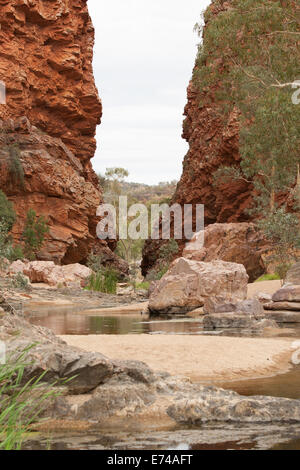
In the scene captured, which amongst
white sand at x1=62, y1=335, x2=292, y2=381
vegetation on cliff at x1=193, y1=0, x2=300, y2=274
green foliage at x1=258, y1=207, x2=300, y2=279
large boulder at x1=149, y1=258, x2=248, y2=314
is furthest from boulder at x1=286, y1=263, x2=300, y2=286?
white sand at x1=62, y1=335, x2=292, y2=381

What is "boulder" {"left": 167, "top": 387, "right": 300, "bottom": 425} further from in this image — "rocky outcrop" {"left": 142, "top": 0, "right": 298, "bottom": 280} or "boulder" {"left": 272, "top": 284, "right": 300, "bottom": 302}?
"rocky outcrop" {"left": 142, "top": 0, "right": 298, "bottom": 280}

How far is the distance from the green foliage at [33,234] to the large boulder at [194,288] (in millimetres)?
17621

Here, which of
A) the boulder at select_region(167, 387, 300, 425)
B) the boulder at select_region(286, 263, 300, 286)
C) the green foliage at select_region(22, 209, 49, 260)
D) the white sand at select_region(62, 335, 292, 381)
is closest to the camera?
the boulder at select_region(167, 387, 300, 425)

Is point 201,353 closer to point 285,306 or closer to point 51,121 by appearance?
point 285,306

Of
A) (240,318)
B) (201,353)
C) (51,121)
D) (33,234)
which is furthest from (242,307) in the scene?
(51,121)

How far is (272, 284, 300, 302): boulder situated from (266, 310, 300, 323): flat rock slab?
20.7 inches

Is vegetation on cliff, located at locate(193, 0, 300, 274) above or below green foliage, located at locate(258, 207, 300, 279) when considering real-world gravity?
above

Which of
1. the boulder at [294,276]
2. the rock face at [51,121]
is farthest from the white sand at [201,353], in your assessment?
the rock face at [51,121]

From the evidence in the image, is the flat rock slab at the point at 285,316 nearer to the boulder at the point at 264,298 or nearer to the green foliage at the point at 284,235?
the boulder at the point at 264,298

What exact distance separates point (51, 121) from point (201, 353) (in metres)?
35.7

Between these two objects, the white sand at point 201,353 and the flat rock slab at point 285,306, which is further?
the flat rock slab at point 285,306

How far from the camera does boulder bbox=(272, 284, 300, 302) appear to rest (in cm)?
1389

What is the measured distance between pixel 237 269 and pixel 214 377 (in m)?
10.7

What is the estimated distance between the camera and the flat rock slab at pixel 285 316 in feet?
43.6
